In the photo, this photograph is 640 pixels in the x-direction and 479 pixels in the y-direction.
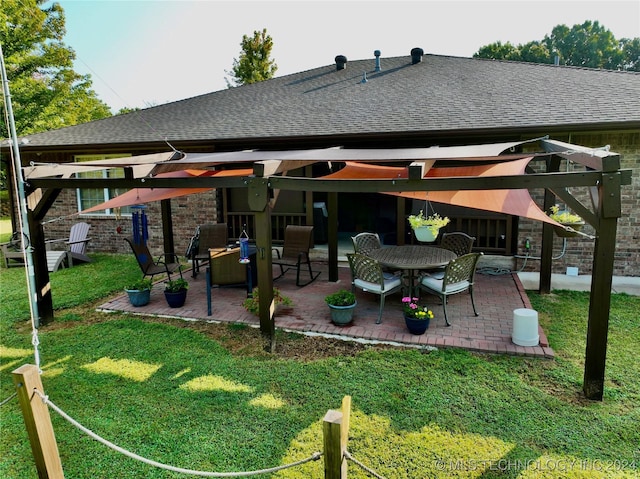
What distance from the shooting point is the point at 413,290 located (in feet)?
20.6

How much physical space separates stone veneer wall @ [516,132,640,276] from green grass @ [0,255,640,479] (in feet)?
8.15

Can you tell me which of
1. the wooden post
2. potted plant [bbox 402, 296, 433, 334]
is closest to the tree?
potted plant [bbox 402, 296, 433, 334]

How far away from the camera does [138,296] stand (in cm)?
653

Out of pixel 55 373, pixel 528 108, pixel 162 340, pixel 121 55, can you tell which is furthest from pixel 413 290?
pixel 121 55

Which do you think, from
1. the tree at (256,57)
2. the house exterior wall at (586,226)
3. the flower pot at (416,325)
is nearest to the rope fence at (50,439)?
the flower pot at (416,325)

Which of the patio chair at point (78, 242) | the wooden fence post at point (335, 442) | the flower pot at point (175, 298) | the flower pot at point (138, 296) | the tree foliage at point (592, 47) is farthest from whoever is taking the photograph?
the tree foliage at point (592, 47)

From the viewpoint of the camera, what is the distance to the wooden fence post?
73.8 inches

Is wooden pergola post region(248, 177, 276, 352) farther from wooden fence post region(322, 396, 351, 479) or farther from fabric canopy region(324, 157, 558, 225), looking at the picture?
wooden fence post region(322, 396, 351, 479)

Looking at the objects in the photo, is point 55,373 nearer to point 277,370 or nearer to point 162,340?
point 162,340

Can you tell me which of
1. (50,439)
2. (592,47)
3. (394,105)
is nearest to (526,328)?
(50,439)

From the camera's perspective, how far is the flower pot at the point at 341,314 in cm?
543

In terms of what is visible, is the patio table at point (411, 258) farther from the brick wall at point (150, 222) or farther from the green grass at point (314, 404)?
the brick wall at point (150, 222)

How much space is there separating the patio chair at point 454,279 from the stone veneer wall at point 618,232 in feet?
9.32

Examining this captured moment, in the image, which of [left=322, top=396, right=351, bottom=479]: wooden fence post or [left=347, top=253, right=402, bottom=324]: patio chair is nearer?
[left=322, top=396, right=351, bottom=479]: wooden fence post
